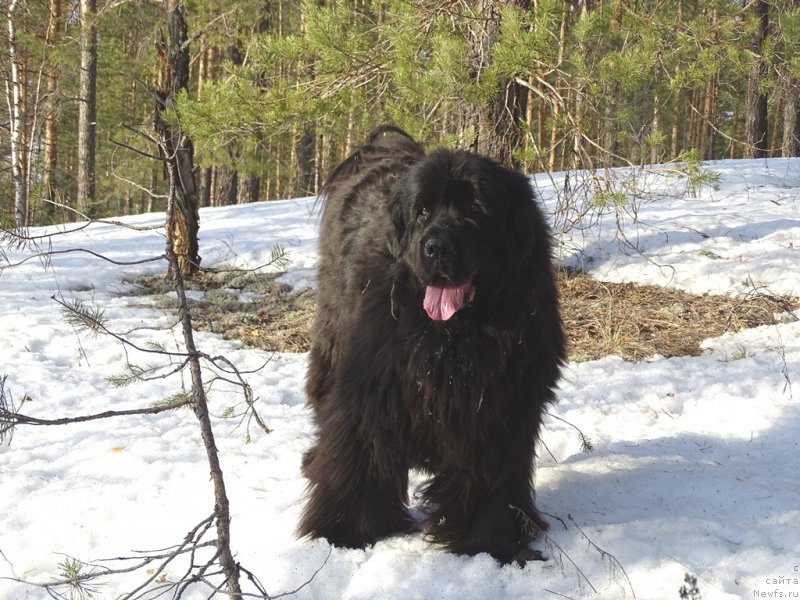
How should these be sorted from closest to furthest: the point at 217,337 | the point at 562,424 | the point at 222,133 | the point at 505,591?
the point at 505,591, the point at 562,424, the point at 222,133, the point at 217,337

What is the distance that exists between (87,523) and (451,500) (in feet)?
5.51

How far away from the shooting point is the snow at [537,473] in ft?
8.45

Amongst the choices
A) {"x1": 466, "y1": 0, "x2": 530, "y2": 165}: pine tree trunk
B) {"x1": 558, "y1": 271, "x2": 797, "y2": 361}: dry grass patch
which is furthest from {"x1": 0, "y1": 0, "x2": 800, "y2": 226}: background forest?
{"x1": 558, "y1": 271, "x2": 797, "y2": 361}: dry grass patch

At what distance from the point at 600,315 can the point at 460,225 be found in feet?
12.8

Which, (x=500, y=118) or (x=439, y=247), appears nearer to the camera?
(x=439, y=247)

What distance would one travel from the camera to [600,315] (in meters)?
6.17

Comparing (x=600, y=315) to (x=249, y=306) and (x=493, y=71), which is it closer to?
(x=493, y=71)

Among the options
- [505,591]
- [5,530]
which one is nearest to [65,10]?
[5,530]

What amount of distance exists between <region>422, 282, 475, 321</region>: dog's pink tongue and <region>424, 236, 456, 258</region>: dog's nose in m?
0.15

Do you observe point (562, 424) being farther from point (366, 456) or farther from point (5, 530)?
point (5, 530)

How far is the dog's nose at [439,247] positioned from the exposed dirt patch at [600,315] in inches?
110

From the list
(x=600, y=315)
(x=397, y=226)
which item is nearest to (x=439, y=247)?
(x=397, y=226)

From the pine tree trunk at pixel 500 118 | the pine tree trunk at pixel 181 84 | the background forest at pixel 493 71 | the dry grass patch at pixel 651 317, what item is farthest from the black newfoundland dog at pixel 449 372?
the pine tree trunk at pixel 181 84

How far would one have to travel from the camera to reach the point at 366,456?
2879mm
